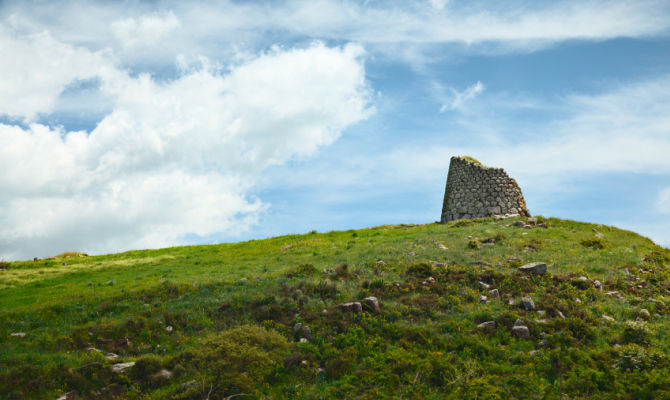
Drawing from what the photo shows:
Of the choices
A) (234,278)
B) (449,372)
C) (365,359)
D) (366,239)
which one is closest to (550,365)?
(449,372)

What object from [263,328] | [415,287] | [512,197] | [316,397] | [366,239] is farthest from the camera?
[512,197]

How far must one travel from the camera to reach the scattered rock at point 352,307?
16.5m

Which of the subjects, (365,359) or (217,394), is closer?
(217,394)

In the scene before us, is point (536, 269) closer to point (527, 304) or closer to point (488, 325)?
point (527, 304)

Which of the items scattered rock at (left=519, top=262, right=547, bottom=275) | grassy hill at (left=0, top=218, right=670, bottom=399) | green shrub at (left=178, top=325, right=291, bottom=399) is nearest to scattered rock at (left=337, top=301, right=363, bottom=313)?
grassy hill at (left=0, top=218, right=670, bottom=399)

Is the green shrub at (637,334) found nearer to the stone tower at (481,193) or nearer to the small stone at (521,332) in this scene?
the small stone at (521,332)

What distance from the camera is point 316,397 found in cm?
1212

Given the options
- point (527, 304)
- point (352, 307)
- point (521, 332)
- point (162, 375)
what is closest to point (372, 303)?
point (352, 307)

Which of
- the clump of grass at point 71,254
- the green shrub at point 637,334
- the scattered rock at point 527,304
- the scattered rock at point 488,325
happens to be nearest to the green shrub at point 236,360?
the scattered rock at point 488,325

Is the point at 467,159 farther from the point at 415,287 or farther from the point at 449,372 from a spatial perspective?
the point at 449,372

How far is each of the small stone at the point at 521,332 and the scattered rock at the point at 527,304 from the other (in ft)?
6.59

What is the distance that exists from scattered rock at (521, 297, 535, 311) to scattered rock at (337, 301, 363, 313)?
19.9 feet

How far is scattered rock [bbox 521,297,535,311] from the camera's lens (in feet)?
55.8

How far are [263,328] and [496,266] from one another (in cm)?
1207
